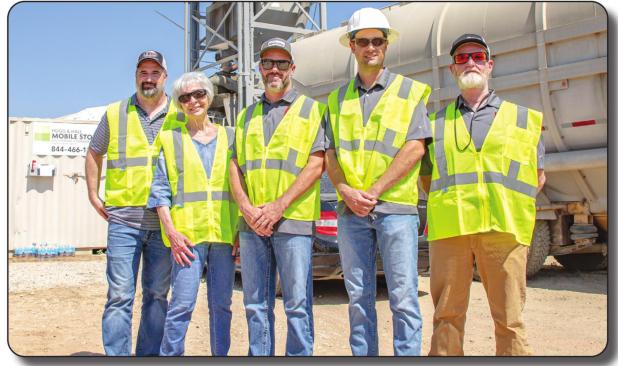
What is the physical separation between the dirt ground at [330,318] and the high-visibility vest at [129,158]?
1.63 meters

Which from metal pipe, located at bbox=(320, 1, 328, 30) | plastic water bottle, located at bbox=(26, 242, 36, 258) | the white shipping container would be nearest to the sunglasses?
the white shipping container

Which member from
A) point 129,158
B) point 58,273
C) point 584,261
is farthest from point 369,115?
point 58,273

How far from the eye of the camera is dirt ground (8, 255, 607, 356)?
5375 mm

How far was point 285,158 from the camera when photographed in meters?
3.84

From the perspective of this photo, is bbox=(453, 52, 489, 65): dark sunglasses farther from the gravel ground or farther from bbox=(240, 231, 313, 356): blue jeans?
the gravel ground

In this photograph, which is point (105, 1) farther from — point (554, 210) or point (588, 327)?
point (554, 210)

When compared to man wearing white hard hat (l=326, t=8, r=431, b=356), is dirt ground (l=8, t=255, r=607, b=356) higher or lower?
lower

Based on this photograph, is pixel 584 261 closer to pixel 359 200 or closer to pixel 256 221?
pixel 359 200

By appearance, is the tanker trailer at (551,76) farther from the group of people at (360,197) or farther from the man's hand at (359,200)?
the man's hand at (359,200)

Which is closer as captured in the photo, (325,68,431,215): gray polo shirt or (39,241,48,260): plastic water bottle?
(325,68,431,215): gray polo shirt

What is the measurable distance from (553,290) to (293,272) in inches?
210

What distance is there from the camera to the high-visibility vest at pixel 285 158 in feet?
12.6

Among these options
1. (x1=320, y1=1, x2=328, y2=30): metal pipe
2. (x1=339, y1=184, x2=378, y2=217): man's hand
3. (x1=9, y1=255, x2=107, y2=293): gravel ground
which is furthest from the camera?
(x1=320, y1=1, x2=328, y2=30): metal pipe

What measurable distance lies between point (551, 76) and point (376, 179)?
14.6 feet
